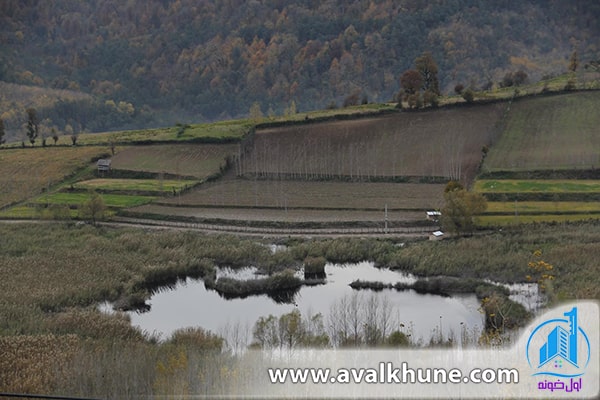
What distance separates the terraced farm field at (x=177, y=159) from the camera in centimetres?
8712

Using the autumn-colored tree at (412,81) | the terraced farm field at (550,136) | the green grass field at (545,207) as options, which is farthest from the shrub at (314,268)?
the autumn-colored tree at (412,81)

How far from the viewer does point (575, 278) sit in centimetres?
4300

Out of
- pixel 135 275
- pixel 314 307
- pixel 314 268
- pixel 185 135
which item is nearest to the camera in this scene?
pixel 314 307

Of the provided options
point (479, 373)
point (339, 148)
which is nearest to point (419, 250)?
point (479, 373)

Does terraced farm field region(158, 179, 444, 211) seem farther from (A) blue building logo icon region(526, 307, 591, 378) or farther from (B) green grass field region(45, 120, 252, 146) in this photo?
(A) blue building logo icon region(526, 307, 591, 378)

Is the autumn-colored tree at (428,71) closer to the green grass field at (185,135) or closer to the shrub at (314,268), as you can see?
the green grass field at (185,135)

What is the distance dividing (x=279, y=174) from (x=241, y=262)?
101 ft

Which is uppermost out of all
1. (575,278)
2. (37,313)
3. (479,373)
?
(575,278)

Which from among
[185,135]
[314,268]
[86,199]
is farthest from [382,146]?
[314,268]

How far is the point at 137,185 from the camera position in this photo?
266 feet

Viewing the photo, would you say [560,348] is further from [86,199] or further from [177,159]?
[177,159]

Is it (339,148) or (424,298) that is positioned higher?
(339,148)

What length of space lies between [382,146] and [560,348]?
69.4 metres

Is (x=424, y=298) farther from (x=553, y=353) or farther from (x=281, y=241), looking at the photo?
(x=553, y=353)
